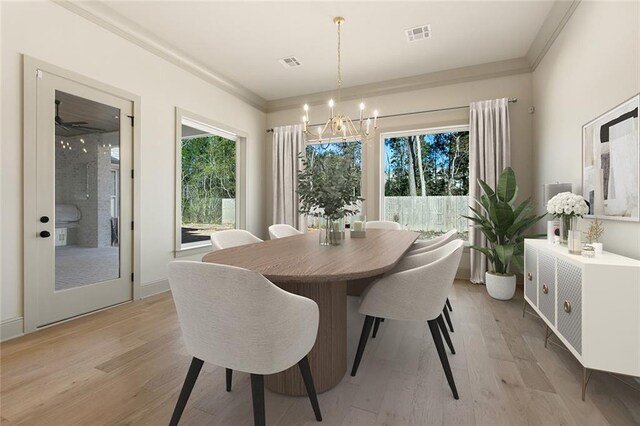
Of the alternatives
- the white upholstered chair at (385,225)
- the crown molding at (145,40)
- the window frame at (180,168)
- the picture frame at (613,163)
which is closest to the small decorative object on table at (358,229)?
the white upholstered chair at (385,225)

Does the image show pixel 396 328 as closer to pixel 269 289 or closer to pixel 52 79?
pixel 269 289

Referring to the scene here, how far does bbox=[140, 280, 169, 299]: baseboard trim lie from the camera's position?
3332mm

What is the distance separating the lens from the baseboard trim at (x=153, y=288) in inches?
131

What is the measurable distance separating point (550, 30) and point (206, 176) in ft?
15.1

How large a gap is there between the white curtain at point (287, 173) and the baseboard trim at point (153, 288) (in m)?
2.08

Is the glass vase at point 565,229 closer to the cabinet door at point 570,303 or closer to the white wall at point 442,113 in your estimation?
the cabinet door at point 570,303

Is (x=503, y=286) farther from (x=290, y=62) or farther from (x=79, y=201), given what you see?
(x=79, y=201)

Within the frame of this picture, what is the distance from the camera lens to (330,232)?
2252mm

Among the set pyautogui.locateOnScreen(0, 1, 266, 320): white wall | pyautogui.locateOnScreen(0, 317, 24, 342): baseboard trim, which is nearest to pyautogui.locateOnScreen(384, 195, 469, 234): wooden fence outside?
pyautogui.locateOnScreen(0, 1, 266, 320): white wall

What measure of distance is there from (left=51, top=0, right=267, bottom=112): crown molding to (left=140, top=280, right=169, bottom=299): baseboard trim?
2.70 metres

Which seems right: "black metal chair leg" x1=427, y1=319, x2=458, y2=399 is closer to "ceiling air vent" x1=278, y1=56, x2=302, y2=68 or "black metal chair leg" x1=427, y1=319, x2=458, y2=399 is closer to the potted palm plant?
the potted palm plant

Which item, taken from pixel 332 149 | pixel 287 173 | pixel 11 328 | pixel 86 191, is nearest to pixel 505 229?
pixel 332 149

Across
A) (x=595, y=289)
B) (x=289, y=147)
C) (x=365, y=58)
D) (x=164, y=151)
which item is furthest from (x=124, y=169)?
(x=595, y=289)

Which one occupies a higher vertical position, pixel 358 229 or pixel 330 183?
pixel 330 183
